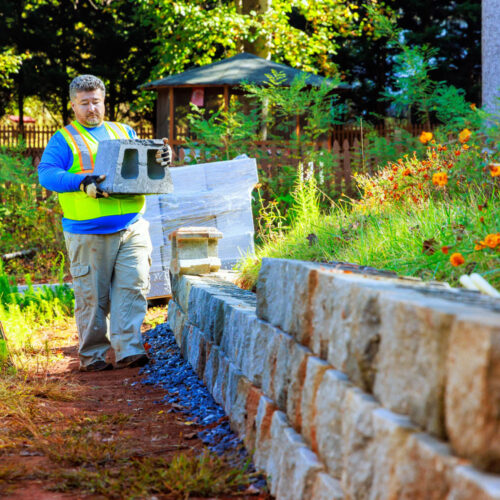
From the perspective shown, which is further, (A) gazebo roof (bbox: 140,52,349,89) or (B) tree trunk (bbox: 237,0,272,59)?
(B) tree trunk (bbox: 237,0,272,59)

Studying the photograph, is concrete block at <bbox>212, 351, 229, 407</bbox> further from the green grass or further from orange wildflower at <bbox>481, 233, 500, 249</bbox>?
orange wildflower at <bbox>481, 233, 500, 249</bbox>

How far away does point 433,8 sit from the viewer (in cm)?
1889

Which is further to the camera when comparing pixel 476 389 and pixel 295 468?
pixel 295 468

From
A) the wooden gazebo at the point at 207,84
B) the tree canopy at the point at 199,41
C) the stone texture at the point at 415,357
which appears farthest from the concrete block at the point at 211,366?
the tree canopy at the point at 199,41

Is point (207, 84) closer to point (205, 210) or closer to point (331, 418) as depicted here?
point (205, 210)

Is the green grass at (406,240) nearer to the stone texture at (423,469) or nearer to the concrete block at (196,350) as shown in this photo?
the concrete block at (196,350)

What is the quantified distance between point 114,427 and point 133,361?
4.99ft

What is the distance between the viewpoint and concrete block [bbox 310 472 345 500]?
1.91 m

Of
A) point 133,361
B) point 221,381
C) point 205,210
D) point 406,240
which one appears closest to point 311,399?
point 221,381

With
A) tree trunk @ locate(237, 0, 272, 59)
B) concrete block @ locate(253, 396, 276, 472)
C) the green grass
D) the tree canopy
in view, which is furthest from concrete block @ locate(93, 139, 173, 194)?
tree trunk @ locate(237, 0, 272, 59)

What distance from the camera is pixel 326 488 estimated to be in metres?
1.97

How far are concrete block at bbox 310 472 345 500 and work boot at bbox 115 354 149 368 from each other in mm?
3029

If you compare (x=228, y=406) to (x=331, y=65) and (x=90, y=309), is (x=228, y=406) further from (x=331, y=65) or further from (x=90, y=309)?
(x=331, y=65)

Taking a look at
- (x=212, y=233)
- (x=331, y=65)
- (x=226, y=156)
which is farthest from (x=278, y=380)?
(x=331, y=65)
